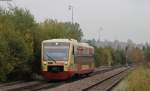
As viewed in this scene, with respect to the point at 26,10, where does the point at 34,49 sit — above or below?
below

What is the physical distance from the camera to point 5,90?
87.4 ft

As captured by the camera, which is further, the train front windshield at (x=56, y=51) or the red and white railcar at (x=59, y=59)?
A: the train front windshield at (x=56, y=51)

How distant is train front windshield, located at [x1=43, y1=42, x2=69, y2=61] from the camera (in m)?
37.7

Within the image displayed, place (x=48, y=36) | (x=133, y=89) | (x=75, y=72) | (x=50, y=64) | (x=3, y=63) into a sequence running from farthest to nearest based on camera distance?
1. (x=48, y=36)
2. (x=75, y=72)
3. (x=50, y=64)
4. (x=3, y=63)
5. (x=133, y=89)

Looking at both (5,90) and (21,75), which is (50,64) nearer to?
(21,75)

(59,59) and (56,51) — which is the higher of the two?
(56,51)

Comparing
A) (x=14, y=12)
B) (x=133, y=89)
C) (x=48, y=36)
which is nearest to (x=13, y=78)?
(x=14, y=12)

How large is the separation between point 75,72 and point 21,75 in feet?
14.6

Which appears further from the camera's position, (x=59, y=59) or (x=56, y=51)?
(x=56, y=51)

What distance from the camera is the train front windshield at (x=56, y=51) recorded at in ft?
124

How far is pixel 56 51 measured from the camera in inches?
1497

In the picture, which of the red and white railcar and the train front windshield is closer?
the red and white railcar

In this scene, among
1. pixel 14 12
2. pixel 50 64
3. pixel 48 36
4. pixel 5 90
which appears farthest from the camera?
pixel 48 36

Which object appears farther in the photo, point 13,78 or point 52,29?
point 52,29
